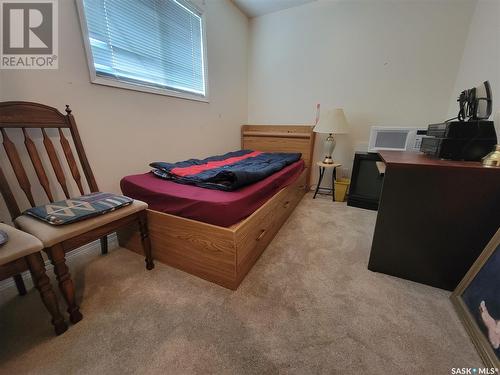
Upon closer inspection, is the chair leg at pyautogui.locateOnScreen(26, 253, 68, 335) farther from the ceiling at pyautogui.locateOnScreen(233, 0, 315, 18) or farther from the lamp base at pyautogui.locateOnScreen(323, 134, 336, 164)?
the ceiling at pyautogui.locateOnScreen(233, 0, 315, 18)

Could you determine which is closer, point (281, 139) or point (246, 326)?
point (246, 326)

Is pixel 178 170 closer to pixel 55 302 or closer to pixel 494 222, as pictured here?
pixel 55 302

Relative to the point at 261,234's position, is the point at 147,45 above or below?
above

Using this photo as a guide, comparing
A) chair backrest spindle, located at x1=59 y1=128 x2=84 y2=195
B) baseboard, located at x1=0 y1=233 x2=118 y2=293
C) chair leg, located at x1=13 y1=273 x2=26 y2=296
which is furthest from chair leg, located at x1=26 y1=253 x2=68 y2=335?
chair backrest spindle, located at x1=59 y1=128 x2=84 y2=195

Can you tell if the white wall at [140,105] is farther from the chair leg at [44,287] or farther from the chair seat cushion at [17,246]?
the chair leg at [44,287]

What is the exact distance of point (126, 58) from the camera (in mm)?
1646

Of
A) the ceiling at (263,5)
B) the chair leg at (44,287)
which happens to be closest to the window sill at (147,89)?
the chair leg at (44,287)

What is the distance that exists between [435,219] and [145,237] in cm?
175

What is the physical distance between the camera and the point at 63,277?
2.97 ft

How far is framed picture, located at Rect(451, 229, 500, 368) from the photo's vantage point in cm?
81

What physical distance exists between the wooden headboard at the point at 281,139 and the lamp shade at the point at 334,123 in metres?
0.39

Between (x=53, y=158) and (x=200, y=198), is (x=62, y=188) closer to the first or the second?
(x=53, y=158)

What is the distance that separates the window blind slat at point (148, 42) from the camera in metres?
1.47

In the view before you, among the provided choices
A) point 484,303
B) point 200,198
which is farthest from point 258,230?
point 484,303
